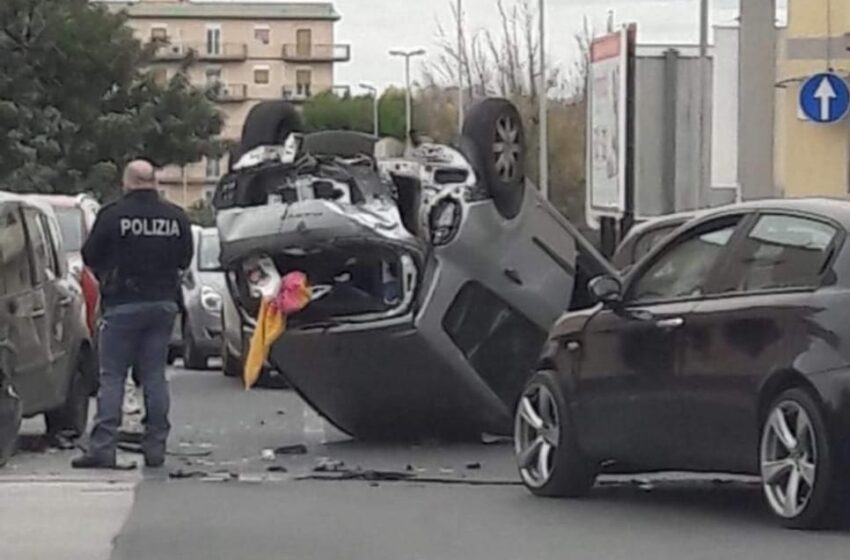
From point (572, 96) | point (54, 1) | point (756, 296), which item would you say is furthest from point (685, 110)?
point (572, 96)

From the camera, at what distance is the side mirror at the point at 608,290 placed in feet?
37.5

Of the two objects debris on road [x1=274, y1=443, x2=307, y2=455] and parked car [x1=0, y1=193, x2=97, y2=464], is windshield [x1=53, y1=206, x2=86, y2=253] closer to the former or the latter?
parked car [x1=0, y1=193, x2=97, y2=464]

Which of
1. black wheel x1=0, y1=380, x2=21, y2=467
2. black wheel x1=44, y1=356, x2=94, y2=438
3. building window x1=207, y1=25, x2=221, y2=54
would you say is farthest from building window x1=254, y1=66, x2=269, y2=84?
black wheel x1=0, y1=380, x2=21, y2=467

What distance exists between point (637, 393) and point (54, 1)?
38.7m

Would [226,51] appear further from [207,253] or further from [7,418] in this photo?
[7,418]

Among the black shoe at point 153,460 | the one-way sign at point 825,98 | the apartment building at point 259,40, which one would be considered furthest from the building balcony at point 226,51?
the black shoe at point 153,460

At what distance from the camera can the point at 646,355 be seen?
36.4ft

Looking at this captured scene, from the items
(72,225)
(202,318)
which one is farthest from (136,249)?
(202,318)

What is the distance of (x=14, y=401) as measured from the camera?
44.5ft

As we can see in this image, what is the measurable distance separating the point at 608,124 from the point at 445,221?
10862mm

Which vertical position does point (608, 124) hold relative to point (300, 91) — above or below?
below

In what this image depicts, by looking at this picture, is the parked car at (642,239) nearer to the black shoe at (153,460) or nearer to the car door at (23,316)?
the black shoe at (153,460)

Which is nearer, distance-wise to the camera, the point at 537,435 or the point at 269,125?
the point at 537,435

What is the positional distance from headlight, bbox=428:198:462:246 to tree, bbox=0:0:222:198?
108 ft
